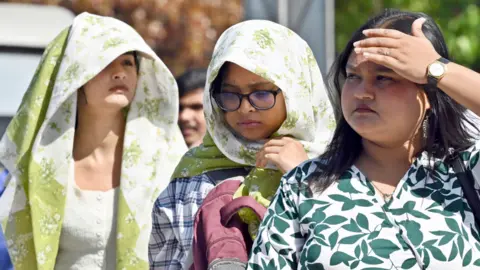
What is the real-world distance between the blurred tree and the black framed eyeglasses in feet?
16.9

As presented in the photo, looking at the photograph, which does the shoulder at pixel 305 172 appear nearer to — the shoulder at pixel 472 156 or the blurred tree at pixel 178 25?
the shoulder at pixel 472 156

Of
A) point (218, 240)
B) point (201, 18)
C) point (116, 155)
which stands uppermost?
point (218, 240)

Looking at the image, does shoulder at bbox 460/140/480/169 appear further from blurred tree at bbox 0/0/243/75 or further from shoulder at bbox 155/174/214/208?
blurred tree at bbox 0/0/243/75

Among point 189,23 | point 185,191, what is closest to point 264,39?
point 185,191

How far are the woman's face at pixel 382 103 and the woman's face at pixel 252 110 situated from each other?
2.13 ft

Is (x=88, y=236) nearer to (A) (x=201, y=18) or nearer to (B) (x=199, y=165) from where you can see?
(B) (x=199, y=165)

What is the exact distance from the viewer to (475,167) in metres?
2.75

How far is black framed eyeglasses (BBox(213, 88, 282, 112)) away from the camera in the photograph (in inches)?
136

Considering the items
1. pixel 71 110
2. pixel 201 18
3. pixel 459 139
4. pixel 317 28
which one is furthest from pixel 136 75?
pixel 201 18

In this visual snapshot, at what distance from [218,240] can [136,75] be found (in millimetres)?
1579

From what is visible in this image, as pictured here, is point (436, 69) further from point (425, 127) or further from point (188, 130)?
point (188, 130)

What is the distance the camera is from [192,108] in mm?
5977

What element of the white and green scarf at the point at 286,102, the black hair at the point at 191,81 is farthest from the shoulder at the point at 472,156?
the black hair at the point at 191,81

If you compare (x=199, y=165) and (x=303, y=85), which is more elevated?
(x=303, y=85)
